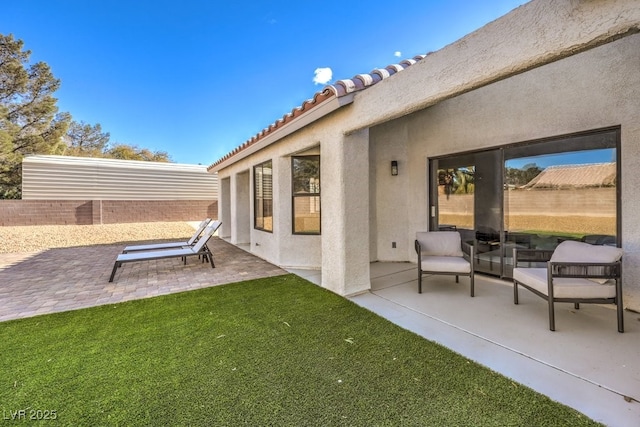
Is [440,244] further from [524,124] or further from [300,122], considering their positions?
[300,122]

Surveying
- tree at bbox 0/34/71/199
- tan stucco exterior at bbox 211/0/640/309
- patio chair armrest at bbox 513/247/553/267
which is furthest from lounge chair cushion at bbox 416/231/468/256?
tree at bbox 0/34/71/199

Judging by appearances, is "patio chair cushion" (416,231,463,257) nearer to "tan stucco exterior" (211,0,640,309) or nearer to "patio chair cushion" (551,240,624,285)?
"tan stucco exterior" (211,0,640,309)

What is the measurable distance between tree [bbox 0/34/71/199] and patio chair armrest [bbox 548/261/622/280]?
2739 centimetres

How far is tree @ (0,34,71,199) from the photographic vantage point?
1894 cm

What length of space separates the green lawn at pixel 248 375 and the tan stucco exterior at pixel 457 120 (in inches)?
76.5

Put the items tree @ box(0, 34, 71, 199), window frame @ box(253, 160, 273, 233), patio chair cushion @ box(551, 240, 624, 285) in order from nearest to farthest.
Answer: patio chair cushion @ box(551, 240, 624, 285), window frame @ box(253, 160, 273, 233), tree @ box(0, 34, 71, 199)

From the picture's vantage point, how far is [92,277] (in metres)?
6.84

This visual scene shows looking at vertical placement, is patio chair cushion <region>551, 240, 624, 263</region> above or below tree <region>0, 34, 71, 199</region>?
below

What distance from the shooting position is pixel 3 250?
10492mm

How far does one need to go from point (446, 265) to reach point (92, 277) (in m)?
8.13

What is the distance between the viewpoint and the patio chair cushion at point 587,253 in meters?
3.81

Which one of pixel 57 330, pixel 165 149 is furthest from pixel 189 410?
pixel 165 149

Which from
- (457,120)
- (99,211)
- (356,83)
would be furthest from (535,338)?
(99,211)

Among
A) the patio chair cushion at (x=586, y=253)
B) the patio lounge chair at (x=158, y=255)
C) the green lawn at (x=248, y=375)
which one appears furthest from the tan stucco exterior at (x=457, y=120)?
the green lawn at (x=248, y=375)
